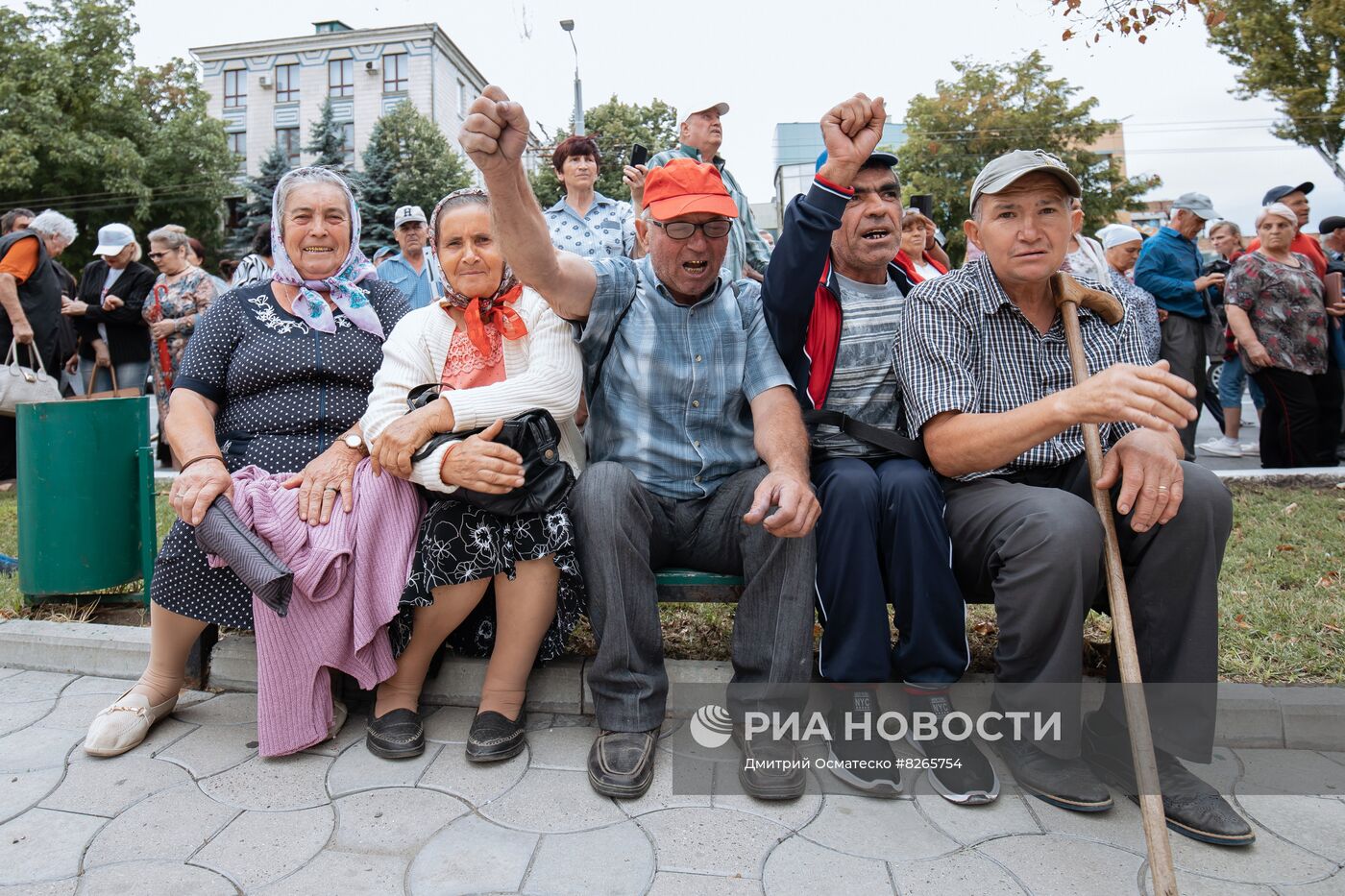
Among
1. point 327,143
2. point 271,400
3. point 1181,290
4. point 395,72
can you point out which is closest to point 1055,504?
point 271,400

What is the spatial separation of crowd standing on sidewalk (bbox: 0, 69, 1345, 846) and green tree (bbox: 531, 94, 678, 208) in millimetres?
32732

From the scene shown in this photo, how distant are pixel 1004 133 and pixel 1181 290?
20.8m

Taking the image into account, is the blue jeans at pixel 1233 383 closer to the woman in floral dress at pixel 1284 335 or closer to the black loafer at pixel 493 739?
the woman in floral dress at pixel 1284 335

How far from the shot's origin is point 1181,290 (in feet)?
22.0

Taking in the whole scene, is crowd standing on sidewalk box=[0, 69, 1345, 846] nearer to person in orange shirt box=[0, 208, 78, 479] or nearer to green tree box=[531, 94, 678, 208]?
person in orange shirt box=[0, 208, 78, 479]

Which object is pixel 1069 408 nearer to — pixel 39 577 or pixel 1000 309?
pixel 1000 309

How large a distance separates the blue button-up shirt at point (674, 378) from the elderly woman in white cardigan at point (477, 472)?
15cm

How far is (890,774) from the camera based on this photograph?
2391mm

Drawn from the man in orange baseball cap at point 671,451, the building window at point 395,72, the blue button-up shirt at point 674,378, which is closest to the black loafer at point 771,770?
the man in orange baseball cap at point 671,451

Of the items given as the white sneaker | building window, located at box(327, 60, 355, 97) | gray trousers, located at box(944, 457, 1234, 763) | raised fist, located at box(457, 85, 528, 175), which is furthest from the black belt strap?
building window, located at box(327, 60, 355, 97)

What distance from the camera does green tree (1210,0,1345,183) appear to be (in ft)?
42.5

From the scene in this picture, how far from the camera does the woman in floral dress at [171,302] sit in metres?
6.75

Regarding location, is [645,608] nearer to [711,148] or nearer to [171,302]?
[711,148]

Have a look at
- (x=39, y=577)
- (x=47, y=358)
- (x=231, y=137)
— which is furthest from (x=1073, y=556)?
(x=231, y=137)
